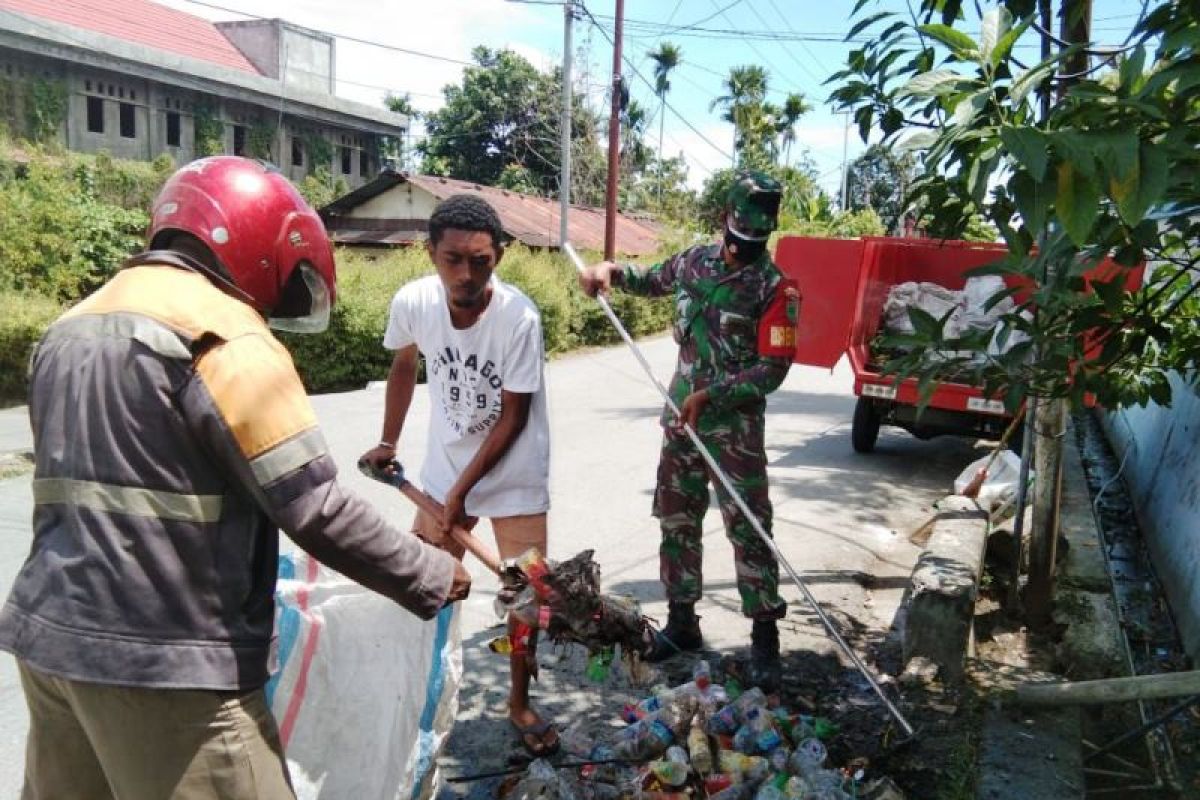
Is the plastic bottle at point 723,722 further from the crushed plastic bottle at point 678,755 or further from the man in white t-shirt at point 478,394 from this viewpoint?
the man in white t-shirt at point 478,394

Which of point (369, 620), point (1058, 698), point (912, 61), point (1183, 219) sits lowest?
point (1058, 698)

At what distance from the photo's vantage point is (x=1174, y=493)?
5.40m

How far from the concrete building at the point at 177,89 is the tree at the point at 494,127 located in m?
7.18

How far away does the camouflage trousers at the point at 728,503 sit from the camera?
3660 mm

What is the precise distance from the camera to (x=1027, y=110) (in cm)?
194

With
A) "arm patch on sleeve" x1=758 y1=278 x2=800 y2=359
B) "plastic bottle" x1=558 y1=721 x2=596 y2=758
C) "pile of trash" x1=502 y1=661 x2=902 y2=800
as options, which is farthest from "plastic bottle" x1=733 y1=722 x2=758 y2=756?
"arm patch on sleeve" x1=758 y1=278 x2=800 y2=359

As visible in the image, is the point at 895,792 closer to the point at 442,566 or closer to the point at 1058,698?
the point at 1058,698

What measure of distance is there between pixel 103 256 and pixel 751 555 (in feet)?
38.7

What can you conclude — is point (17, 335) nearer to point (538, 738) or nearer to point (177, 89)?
point (538, 738)

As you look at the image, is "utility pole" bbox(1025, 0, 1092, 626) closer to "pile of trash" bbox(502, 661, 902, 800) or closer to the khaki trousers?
"pile of trash" bbox(502, 661, 902, 800)

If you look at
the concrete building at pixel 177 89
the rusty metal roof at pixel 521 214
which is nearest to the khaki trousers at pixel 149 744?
the rusty metal roof at pixel 521 214

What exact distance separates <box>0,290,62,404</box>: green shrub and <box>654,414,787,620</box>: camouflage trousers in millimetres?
8274

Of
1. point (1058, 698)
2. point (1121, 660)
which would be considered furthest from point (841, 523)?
point (1058, 698)

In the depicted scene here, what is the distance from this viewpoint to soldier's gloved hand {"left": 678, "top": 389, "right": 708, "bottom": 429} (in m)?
3.55
